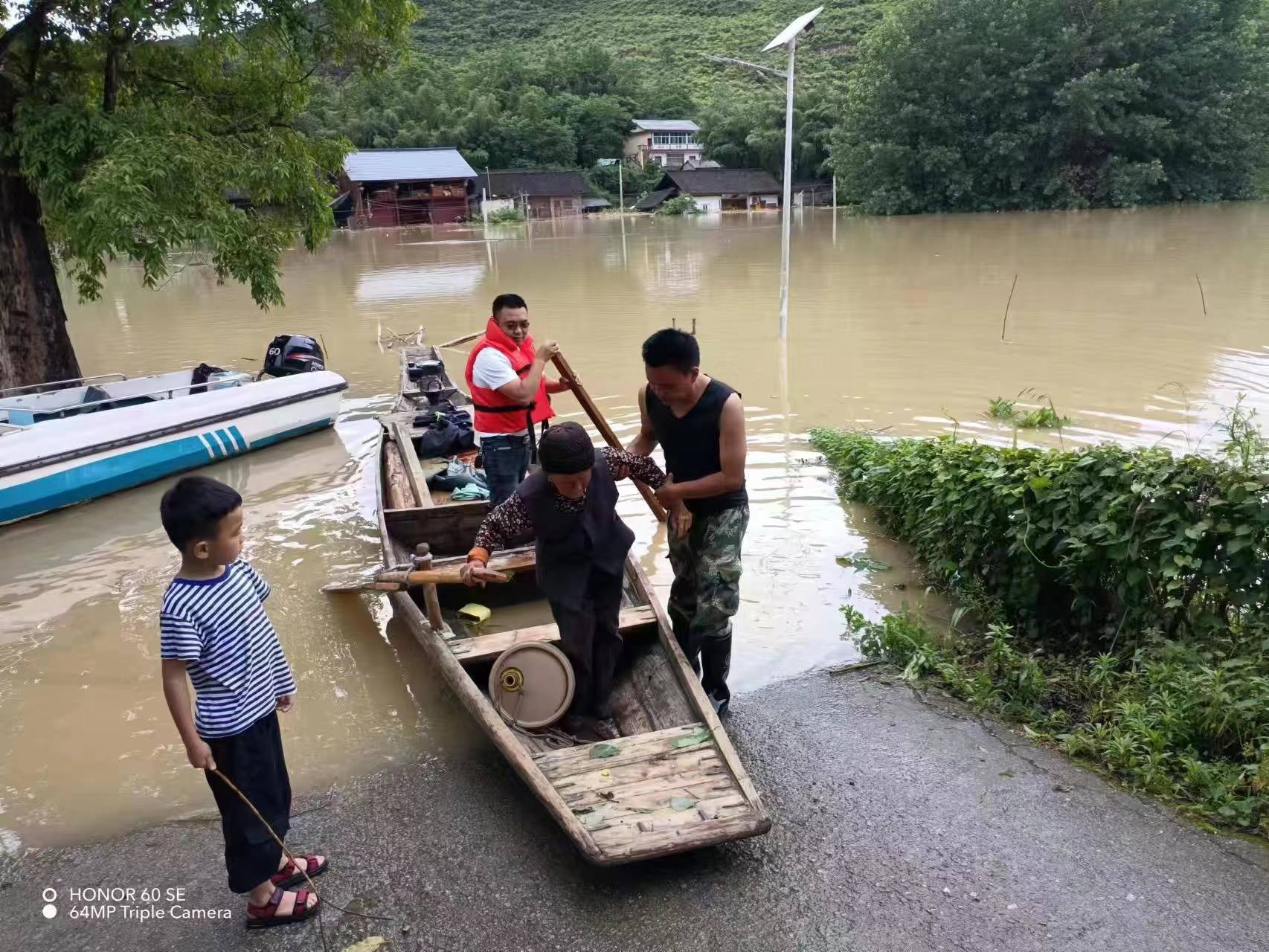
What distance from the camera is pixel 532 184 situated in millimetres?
61469

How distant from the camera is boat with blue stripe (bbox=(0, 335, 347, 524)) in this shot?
281 inches

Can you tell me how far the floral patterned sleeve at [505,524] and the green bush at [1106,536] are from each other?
2.52 meters

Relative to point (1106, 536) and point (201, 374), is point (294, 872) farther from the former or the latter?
point (201, 374)

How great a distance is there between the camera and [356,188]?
54625 millimetres

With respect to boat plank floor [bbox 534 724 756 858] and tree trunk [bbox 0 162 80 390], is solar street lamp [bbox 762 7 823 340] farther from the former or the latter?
boat plank floor [bbox 534 724 756 858]

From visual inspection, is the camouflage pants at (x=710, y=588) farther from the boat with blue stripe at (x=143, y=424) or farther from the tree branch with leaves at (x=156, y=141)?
the tree branch with leaves at (x=156, y=141)

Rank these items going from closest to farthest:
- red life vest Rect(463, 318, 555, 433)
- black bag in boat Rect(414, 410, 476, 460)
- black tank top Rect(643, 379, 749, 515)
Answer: black tank top Rect(643, 379, 749, 515) → red life vest Rect(463, 318, 555, 433) → black bag in boat Rect(414, 410, 476, 460)

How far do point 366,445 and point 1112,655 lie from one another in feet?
25.5

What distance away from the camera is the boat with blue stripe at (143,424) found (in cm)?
713

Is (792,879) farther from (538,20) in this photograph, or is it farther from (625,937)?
(538,20)

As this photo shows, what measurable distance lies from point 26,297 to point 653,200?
5791 centimetres

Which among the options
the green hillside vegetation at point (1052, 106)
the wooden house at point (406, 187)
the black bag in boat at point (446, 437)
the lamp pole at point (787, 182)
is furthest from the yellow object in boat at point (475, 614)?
the wooden house at point (406, 187)

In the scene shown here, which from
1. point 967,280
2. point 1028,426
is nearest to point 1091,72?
point 967,280

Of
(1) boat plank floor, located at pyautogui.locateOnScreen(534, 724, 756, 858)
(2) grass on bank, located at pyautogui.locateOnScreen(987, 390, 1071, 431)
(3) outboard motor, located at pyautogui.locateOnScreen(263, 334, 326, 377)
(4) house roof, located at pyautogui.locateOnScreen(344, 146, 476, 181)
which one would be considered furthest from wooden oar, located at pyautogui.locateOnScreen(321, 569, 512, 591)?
(4) house roof, located at pyautogui.locateOnScreen(344, 146, 476, 181)
